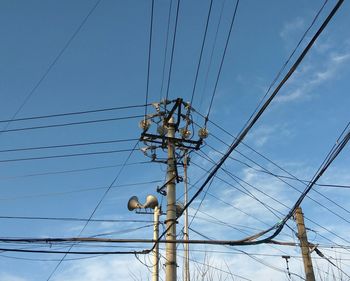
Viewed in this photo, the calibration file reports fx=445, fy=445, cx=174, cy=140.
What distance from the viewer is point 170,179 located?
13.7 metres

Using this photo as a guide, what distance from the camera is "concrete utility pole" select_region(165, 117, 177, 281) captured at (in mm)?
12242

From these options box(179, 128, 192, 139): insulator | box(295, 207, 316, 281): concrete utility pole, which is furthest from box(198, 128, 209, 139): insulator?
box(295, 207, 316, 281): concrete utility pole

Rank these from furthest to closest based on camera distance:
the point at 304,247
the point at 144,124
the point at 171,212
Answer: the point at 304,247 < the point at 144,124 < the point at 171,212

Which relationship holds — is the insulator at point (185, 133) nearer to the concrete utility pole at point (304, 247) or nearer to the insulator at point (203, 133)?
the insulator at point (203, 133)

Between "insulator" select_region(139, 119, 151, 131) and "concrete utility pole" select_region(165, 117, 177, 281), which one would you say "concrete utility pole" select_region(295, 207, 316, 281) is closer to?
"concrete utility pole" select_region(165, 117, 177, 281)

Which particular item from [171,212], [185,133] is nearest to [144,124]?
[185,133]

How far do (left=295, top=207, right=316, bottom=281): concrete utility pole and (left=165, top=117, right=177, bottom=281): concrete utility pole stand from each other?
18.4 feet

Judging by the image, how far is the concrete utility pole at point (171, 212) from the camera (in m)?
12.2

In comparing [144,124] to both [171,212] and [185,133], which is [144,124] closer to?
[185,133]

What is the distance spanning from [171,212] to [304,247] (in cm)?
605

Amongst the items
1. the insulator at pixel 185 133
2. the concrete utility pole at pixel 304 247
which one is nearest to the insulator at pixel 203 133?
the insulator at pixel 185 133

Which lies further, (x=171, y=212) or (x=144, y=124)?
(x=144, y=124)

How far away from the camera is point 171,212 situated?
42.8 ft

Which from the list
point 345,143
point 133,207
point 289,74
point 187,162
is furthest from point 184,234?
point 289,74
